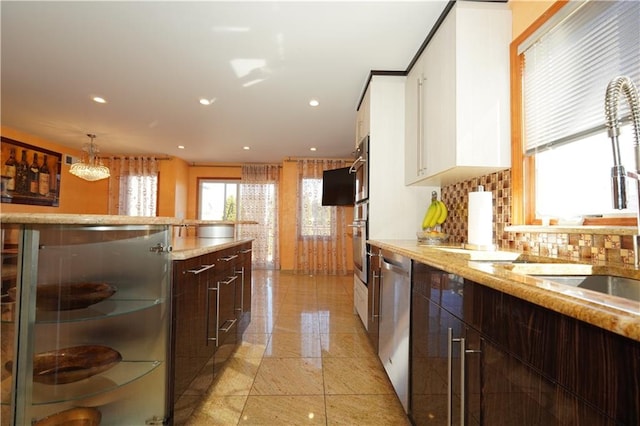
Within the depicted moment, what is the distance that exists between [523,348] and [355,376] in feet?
5.07

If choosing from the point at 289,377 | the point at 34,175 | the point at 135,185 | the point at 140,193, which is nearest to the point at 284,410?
the point at 289,377

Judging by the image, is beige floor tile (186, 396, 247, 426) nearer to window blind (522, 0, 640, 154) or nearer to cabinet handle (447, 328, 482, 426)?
cabinet handle (447, 328, 482, 426)

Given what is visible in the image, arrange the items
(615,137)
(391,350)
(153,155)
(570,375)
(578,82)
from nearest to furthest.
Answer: (570,375) < (615,137) < (578,82) < (391,350) < (153,155)

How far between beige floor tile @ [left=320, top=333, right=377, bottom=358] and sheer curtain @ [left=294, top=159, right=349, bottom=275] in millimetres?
3344

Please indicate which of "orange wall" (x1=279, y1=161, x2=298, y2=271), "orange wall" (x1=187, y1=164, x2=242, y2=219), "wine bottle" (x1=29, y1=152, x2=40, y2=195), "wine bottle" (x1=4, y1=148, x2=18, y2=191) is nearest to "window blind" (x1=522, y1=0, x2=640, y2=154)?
"orange wall" (x1=279, y1=161, x2=298, y2=271)

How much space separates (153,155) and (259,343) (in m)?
5.15

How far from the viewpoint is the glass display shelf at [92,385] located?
102 cm

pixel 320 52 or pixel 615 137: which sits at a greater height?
pixel 320 52

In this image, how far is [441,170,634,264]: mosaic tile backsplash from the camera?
3.52 ft

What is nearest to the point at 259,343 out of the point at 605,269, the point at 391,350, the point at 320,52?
the point at 391,350

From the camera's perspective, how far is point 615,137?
82 cm

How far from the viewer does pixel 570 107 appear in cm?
135

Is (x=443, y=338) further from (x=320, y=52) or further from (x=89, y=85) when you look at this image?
(x=89, y=85)

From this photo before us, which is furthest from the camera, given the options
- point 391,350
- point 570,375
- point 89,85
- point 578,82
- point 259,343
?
point 89,85
